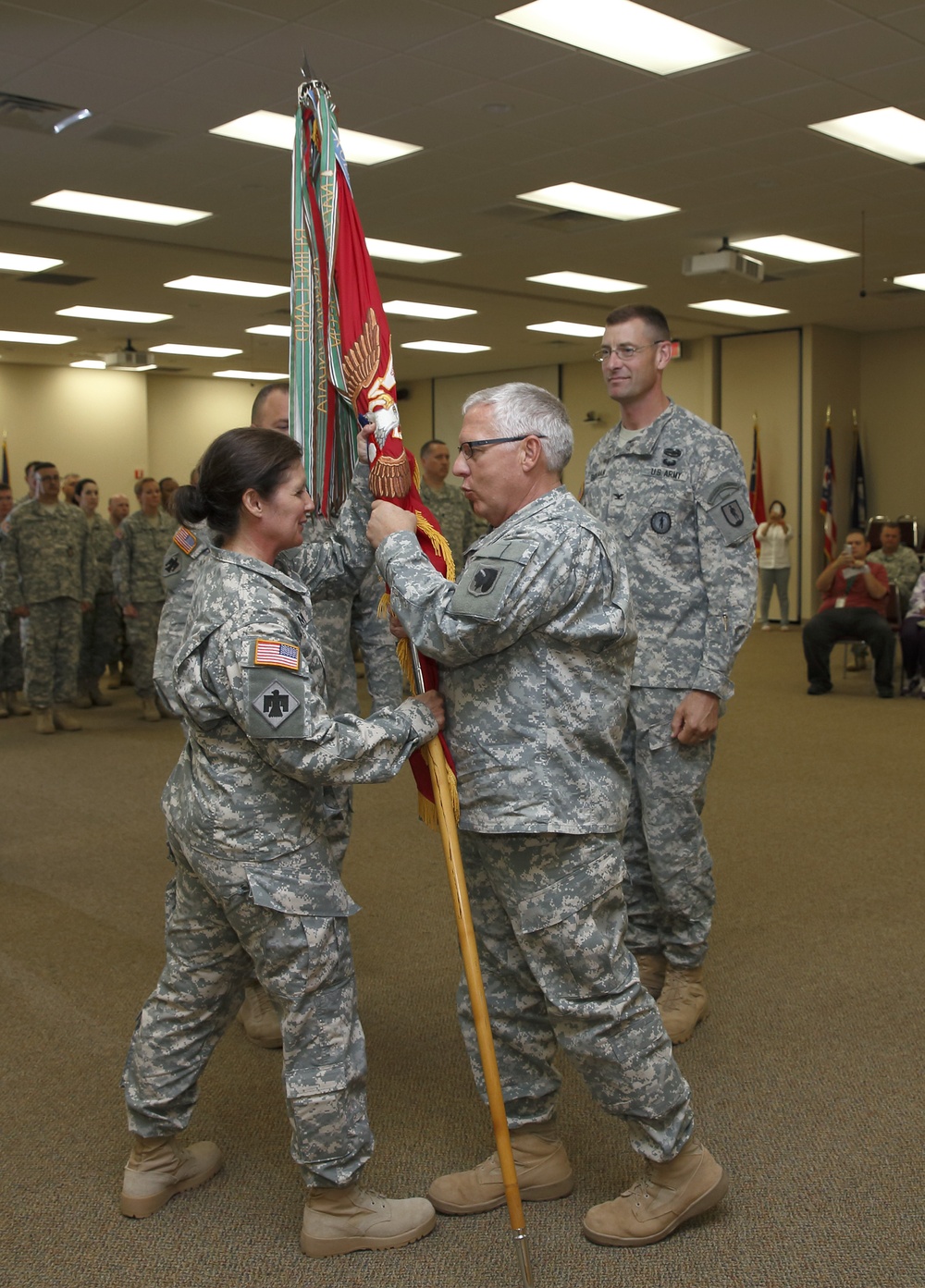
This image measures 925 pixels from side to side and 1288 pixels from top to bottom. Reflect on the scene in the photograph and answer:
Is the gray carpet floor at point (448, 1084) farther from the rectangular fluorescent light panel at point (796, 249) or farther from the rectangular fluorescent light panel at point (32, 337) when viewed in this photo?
the rectangular fluorescent light panel at point (32, 337)

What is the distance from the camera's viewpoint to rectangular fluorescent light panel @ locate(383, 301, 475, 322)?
42.0 feet

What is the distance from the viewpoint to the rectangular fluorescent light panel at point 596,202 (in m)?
8.44

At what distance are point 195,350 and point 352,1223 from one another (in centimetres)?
1528

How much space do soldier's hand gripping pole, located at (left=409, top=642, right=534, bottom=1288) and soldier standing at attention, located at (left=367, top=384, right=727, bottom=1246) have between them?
0.15ft

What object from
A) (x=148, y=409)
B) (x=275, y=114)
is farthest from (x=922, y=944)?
(x=148, y=409)

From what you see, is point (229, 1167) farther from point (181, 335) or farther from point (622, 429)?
point (181, 335)

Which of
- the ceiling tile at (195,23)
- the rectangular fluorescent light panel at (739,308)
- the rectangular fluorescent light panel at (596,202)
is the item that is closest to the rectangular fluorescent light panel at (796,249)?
the rectangular fluorescent light panel at (596,202)

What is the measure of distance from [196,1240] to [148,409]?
A: 17.5 meters

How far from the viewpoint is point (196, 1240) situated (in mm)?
2273

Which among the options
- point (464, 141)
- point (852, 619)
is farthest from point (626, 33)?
point (852, 619)

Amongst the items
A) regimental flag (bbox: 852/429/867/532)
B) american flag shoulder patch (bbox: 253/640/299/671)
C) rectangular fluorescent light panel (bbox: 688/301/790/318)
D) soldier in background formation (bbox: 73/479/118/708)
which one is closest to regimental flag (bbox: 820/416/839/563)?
regimental flag (bbox: 852/429/867/532)

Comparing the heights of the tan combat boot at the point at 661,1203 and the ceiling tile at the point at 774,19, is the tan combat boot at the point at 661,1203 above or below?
below

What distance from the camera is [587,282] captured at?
11.8m

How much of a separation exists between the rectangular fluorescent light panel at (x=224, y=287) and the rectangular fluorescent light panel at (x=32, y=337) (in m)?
3.53
